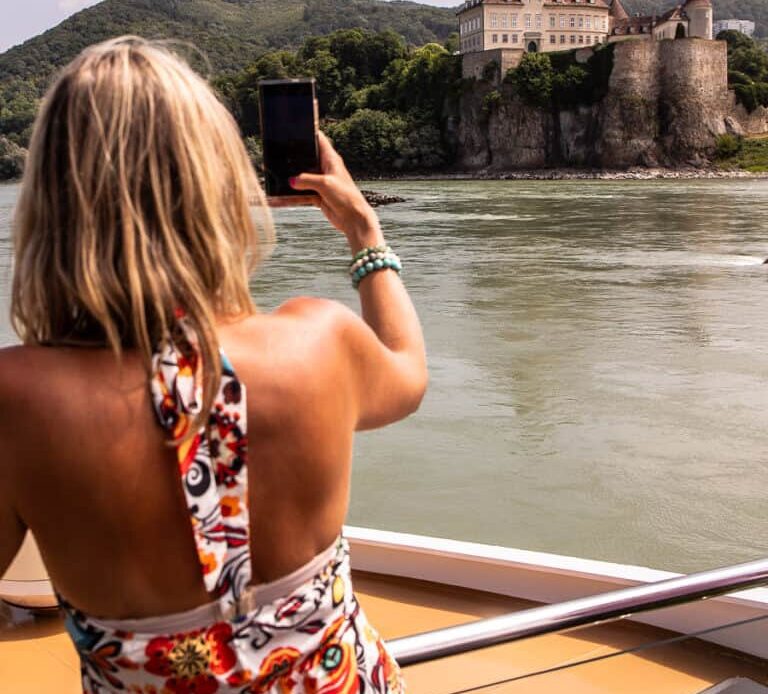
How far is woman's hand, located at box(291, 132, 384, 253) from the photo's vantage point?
3.30ft

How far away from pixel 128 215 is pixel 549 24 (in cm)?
7083

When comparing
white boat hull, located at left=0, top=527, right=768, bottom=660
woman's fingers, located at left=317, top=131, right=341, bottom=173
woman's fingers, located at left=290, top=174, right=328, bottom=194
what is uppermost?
woman's fingers, located at left=317, top=131, right=341, bottom=173

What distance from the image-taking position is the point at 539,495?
291 inches

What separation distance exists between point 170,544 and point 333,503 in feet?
0.47

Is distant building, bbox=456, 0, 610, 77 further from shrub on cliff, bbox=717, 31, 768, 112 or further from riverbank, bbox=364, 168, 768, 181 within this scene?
shrub on cliff, bbox=717, 31, 768, 112

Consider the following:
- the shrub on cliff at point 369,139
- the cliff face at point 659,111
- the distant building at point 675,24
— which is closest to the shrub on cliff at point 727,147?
the cliff face at point 659,111

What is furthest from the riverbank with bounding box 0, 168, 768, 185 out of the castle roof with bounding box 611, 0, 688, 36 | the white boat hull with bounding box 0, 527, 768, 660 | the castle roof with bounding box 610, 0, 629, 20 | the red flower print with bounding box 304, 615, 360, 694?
the red flower print with bounding box 304, 615, 360, 694

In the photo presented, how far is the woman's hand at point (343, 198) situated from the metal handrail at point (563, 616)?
47 cm

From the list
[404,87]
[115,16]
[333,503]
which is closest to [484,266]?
[333,503]

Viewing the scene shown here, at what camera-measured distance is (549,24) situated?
6731cm

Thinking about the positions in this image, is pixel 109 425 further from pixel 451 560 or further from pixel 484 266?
pixel 484 266

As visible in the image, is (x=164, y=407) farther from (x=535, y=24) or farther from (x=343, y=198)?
(x=535, y=24)

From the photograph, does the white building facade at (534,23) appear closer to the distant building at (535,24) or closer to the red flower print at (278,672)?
the distant building at (535,24)

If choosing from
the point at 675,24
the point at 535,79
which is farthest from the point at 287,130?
the point at 675,24
